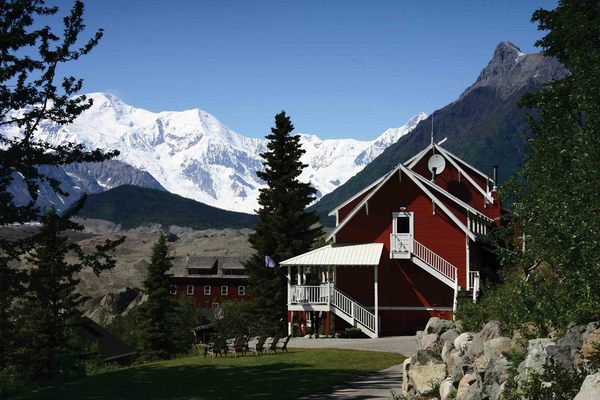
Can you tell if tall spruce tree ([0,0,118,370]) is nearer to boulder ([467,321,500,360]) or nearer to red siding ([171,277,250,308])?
boulder ([467,321,500,360])

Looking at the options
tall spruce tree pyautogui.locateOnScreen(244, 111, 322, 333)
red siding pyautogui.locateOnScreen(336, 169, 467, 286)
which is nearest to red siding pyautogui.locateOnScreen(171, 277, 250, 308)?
tall spruce tree pyautogui.locateOnScreen(244, 111, 322, 333)

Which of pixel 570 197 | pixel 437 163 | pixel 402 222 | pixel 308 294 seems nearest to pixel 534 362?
pixel 570 197

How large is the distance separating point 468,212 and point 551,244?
92.5ft

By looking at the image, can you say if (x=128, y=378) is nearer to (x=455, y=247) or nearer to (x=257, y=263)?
(x=455, y=247)

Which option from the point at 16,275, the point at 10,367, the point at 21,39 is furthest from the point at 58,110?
the point at 10,367

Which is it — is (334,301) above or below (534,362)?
above

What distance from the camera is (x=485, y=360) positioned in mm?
14375

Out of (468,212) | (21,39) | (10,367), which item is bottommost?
(10,367)

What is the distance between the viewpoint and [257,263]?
53812mm

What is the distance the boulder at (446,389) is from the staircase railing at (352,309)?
25.3m

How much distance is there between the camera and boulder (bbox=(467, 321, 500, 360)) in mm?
15477

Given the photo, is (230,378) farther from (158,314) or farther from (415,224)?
(158,314)

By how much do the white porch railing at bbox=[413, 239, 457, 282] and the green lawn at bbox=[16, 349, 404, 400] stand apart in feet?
39.0

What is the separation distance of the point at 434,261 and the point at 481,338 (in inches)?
1040
